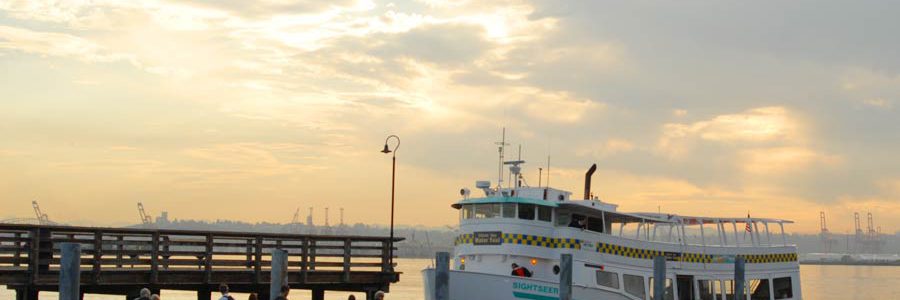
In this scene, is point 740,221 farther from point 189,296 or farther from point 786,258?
point 189,296

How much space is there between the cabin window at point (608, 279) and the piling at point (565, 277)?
301 cm

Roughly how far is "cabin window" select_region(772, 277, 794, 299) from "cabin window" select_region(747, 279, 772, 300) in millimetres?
487

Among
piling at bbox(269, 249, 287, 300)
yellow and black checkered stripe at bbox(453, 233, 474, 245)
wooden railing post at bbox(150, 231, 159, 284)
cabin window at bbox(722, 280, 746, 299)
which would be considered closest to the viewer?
piling at bbox(269, 249, 287, 300)

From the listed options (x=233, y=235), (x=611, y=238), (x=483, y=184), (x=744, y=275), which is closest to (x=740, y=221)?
(x=744, y=275)

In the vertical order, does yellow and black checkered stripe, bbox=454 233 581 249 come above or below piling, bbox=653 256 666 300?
above

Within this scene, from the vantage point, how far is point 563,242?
108 feet

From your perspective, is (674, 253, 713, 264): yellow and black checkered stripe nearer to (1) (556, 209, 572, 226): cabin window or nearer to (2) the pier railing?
(1) (556, 209, 572, 226): cabin window

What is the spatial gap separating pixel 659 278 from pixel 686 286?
403 centimetres

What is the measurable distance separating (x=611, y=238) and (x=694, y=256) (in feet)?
14.3

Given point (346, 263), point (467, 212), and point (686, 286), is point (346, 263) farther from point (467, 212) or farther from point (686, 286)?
point (686, 286)

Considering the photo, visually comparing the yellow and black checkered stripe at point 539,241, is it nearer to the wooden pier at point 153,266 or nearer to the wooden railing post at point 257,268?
the wooden pier at point 153,266

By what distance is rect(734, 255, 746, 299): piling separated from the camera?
35531 mm

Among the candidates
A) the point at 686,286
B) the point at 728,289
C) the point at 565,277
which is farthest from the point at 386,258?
the point at 728,289

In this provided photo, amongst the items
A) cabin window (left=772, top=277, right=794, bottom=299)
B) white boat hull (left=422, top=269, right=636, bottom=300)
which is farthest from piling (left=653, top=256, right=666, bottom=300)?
cabin window (left=772, top=277, right=794, bottom=299)
